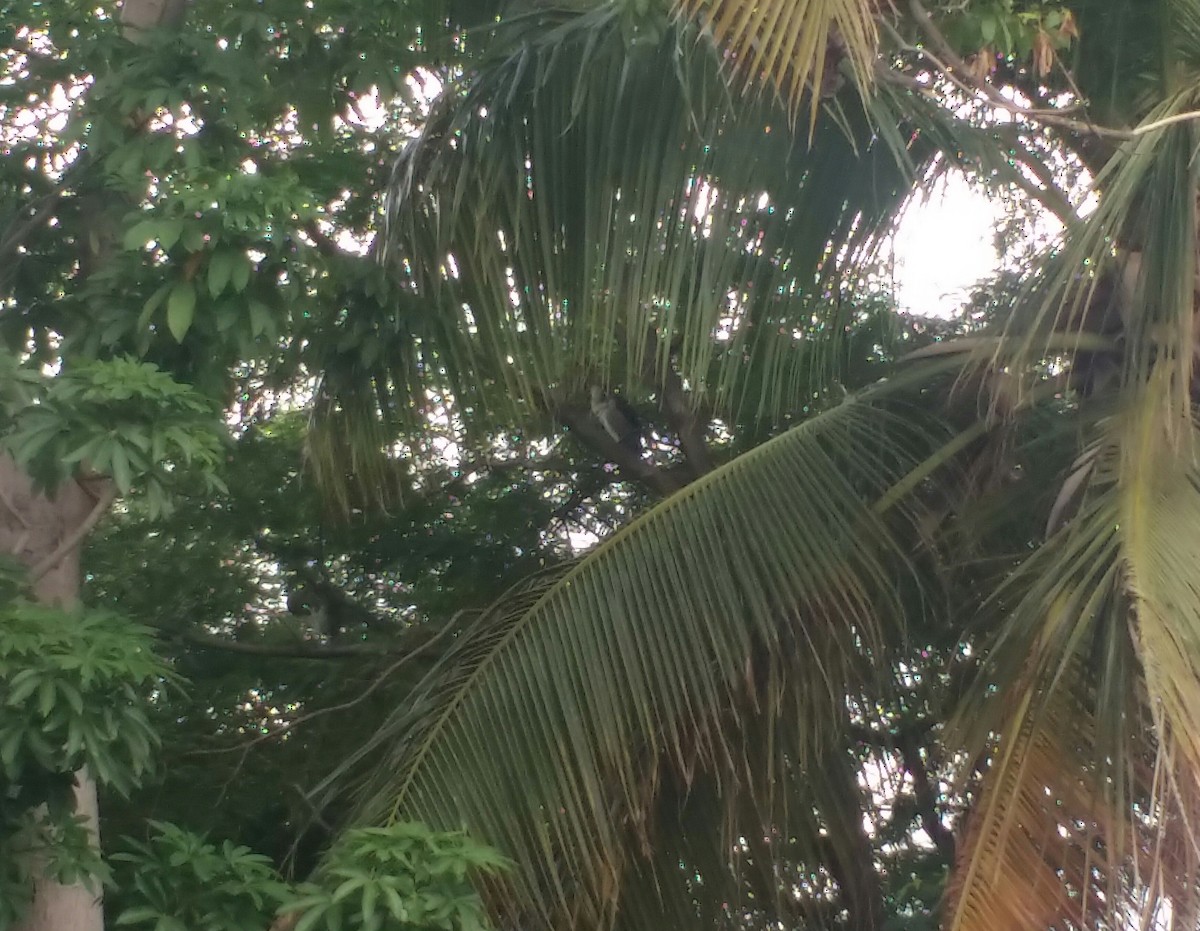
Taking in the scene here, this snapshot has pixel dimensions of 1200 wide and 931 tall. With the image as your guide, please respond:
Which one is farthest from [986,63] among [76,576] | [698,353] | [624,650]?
[76,576]

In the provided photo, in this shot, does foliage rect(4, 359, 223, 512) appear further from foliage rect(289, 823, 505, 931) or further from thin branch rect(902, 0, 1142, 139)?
thin branch rect(902, 0, 1142, 139)

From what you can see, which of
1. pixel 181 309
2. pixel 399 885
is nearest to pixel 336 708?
pixel 399 885

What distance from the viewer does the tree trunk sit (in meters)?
2.74

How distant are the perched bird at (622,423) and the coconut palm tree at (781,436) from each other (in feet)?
5.76

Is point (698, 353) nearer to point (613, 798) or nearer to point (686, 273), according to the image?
point (686, 273)

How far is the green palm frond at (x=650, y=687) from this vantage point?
3.19 m

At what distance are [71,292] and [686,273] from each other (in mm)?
1483

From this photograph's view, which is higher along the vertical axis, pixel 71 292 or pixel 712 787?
pixel 71 292

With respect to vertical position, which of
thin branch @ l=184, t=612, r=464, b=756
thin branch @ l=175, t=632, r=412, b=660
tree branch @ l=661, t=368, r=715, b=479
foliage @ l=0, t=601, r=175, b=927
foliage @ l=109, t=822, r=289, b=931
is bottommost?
foliage @ l=109, t=822, r=289, b=931

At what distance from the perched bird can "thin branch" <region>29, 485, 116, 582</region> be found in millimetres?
2939

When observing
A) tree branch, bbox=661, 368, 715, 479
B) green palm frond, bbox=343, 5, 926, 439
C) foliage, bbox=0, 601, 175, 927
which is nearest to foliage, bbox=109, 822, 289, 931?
foliage, bbox=0, 601, 175, 927

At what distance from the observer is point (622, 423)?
→ 18.8 feet

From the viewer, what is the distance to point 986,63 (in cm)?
316

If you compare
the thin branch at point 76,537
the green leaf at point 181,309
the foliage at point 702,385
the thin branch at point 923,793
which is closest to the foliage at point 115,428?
the foliage at point 702,385
